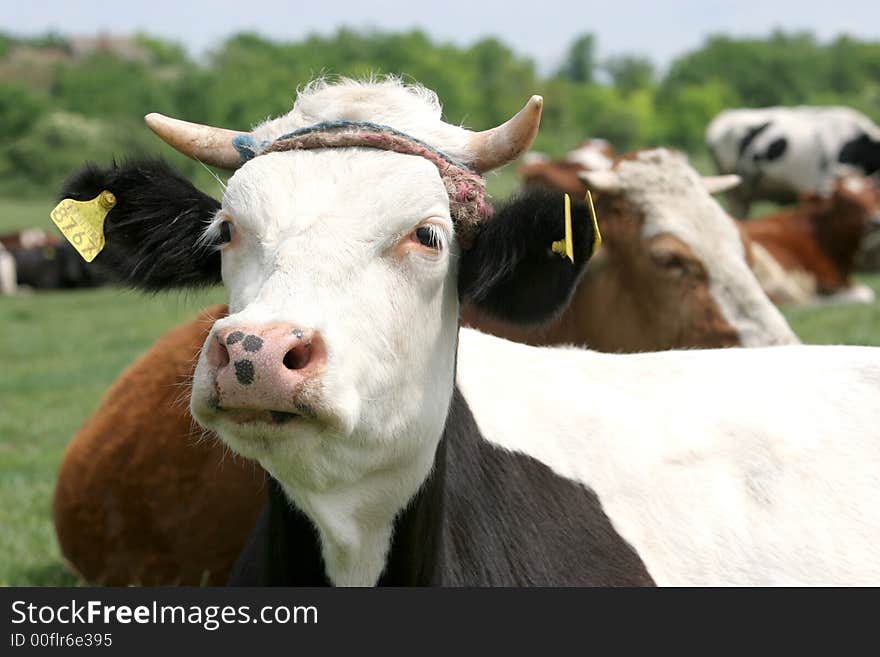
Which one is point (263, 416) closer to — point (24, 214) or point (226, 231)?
point (226, 231)

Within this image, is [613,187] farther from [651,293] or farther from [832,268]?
[832,268]

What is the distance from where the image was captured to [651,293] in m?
7.50

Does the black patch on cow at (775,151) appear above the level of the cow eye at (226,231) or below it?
below

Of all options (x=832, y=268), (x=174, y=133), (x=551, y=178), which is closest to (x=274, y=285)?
(x=174, y=133)

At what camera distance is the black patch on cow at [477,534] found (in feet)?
11.1

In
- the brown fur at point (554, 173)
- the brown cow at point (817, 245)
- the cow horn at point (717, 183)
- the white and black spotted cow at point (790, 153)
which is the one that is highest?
the cow horn at point (717, 183)

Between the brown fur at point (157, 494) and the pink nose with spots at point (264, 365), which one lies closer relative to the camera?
the pink nose with spots at point (264, 365)

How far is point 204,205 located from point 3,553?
340cm

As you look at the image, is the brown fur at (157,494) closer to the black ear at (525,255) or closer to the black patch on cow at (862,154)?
the black ear at (525,255)

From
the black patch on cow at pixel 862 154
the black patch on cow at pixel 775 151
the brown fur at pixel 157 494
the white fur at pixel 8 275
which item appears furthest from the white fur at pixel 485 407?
the white fur at pixel 8 275

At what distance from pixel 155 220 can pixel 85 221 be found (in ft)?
0.71

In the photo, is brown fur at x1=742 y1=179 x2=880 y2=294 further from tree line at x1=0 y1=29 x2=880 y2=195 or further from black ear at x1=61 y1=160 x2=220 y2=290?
tree line at x1=0 y1=29 x2=880 y2=195

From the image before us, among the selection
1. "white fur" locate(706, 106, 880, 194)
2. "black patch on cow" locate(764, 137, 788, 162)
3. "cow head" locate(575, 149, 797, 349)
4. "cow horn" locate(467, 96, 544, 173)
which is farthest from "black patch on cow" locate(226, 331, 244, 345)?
"black patch on cow" locate(764, 137, 788, 162)

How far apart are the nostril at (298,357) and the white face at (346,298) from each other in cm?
5
